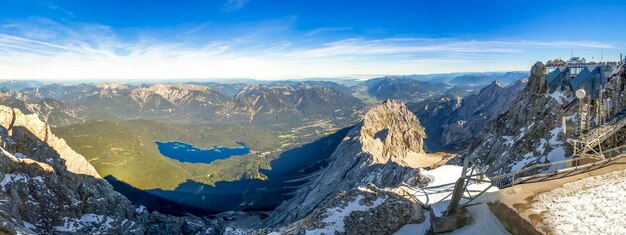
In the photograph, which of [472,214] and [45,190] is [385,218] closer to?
[472,214]

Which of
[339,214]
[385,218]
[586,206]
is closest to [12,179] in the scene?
[339,214]

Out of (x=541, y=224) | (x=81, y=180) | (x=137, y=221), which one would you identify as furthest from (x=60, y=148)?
(x=541, y=224)

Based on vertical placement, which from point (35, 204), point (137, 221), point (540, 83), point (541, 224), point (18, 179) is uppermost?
point (540, 83)

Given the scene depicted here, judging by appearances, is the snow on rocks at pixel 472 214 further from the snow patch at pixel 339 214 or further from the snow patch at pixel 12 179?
the snow patch at pixel 12 179

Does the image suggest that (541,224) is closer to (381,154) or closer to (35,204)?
(35,204)

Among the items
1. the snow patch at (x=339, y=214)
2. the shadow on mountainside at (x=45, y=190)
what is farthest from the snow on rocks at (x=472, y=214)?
the shadow on mountainside at (x=45, y=190)

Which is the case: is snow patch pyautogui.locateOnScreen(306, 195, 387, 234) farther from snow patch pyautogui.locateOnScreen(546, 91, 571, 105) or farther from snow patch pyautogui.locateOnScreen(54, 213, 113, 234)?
snow patch pyautogui.locateOnScreen(54, 213, 113, 234)

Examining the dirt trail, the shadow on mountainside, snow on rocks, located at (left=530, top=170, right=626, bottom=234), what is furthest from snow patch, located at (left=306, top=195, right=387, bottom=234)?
the shadow on mountainside
